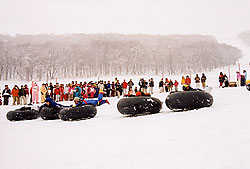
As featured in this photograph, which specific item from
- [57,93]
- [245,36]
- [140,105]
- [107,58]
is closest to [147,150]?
[140,105]

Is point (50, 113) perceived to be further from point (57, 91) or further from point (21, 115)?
point (57, 91)

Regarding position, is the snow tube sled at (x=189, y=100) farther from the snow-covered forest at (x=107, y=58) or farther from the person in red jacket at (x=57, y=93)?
the snow-covered forest at (x=107, y=58)

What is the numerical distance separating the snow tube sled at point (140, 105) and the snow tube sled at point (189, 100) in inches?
25.1

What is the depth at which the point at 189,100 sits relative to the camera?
23.8ft

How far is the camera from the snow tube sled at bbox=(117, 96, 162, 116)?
764 centimetres

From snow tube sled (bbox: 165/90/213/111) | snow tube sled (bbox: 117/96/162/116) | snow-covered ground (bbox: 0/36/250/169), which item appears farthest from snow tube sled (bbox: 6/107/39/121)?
snow tube sled (bbox: 165/90/213/111)

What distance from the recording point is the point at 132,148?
3.55m

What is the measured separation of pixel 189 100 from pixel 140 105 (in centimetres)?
175

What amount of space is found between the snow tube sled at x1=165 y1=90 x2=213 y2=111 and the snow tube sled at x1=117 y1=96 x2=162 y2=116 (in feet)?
2.09

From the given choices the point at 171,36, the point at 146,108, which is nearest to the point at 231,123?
the point at 146,108

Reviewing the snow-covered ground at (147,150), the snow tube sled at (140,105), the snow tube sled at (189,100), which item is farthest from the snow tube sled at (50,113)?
the snow tube sled at (189,100)

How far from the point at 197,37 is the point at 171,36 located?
1679 cm

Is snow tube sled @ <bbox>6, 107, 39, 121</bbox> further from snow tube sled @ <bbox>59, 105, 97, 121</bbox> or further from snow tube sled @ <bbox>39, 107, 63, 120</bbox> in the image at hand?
snow tube sled @ <bbox>59, 105, 97, 121</bbox>

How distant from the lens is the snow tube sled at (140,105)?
7.64 m
